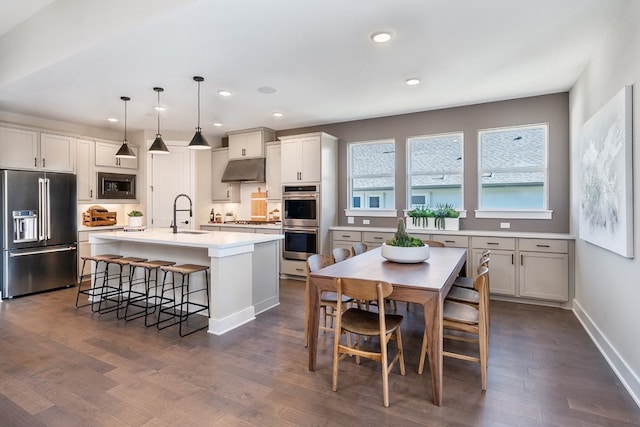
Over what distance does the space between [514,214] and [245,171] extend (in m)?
4.48

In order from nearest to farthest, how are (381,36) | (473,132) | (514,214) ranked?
1. (381,36)
2. (514,214)
3. (473,132)

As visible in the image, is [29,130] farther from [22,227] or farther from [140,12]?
[140,12]

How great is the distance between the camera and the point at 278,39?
2969 millimetres

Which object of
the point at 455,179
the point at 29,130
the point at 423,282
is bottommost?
the point at 423,282

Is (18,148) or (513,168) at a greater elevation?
(18,148)

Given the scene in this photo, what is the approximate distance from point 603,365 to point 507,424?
138 centimetres

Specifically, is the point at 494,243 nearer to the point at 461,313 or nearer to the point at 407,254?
the point at 407,254

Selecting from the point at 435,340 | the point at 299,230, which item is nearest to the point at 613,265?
the point at 435,340

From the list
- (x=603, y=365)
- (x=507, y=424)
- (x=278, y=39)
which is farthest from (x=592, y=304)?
(x=278, y=39)

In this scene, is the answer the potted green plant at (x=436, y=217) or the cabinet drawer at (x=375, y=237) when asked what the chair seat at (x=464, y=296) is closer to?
the potted green plant at (x=436, y=217)

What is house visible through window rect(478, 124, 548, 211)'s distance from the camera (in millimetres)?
4711

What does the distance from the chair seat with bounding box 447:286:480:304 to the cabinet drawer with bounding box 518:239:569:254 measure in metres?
1.58

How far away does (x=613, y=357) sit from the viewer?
2.75m

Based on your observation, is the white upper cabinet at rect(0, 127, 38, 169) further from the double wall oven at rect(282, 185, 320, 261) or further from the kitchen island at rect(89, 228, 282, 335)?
the double wall oven at rect(282, 185, 320, 261)
